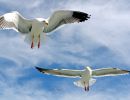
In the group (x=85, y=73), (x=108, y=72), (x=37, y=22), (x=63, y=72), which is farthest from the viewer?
(x=85, y=73)

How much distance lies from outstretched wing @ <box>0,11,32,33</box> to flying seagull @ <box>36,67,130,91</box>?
572cm

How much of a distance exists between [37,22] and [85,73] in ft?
29.3

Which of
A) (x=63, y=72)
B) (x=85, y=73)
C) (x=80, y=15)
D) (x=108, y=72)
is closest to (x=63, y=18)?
(x=80, y=15)

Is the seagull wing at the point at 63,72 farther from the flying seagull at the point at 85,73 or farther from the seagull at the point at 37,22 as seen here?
the seagull at the point at 37,22

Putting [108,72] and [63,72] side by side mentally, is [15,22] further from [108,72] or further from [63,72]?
[108,72]

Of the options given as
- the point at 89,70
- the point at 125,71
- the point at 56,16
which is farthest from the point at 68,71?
the point at 56,16

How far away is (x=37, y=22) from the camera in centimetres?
2059

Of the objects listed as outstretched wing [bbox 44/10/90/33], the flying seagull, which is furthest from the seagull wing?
outstretched wing [bbox 44/10/90/33]

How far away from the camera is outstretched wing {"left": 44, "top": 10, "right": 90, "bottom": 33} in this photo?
20953mm

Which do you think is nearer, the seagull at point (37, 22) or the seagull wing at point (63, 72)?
the seagull at point (37, 22)

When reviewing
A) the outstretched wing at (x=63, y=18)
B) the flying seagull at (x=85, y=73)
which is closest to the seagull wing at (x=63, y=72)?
the flying seagull at (x=85, y=73)

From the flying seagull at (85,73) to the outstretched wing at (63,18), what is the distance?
558 cm

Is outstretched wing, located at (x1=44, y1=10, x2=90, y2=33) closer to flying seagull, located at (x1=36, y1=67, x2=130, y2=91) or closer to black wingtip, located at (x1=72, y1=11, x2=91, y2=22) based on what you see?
black wingtip, located at (x1=72, y1=11, x2=91, y2=22)

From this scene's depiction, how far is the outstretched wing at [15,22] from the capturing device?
1981 cm
